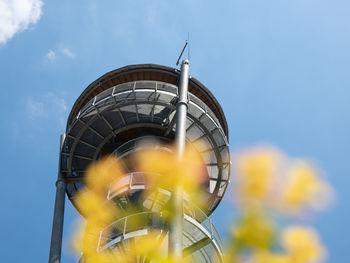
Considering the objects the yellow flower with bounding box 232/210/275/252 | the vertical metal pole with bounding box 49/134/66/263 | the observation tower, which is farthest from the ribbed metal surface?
the yellow flower with bounding box 232/210/275/252

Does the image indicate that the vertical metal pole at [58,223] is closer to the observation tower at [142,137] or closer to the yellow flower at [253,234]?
the observation tower at [142,137]

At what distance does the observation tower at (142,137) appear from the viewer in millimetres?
15797

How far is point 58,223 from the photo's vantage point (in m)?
16.6

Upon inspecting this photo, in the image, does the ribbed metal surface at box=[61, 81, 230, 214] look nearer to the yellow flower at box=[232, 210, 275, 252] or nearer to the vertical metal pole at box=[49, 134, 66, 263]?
the vertical metal pole at box=[49, 134, 66, 263]

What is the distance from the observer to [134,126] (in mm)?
19047

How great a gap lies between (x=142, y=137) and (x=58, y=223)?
15.5ft

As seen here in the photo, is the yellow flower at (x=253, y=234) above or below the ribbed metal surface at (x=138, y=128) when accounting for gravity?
below

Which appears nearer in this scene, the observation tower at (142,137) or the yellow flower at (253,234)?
the yellow flower at (253,234)

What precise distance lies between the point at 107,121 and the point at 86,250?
5830mm

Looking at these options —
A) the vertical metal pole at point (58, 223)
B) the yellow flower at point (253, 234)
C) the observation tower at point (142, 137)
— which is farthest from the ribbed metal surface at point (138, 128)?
the yellow flower at point (253, 234)

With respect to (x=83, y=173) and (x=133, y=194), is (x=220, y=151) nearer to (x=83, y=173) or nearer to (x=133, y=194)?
(x=133, y=194)

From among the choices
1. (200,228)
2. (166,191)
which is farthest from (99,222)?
(200,228)

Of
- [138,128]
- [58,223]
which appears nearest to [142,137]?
[138,128]

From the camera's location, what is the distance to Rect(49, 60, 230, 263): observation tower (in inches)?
622
